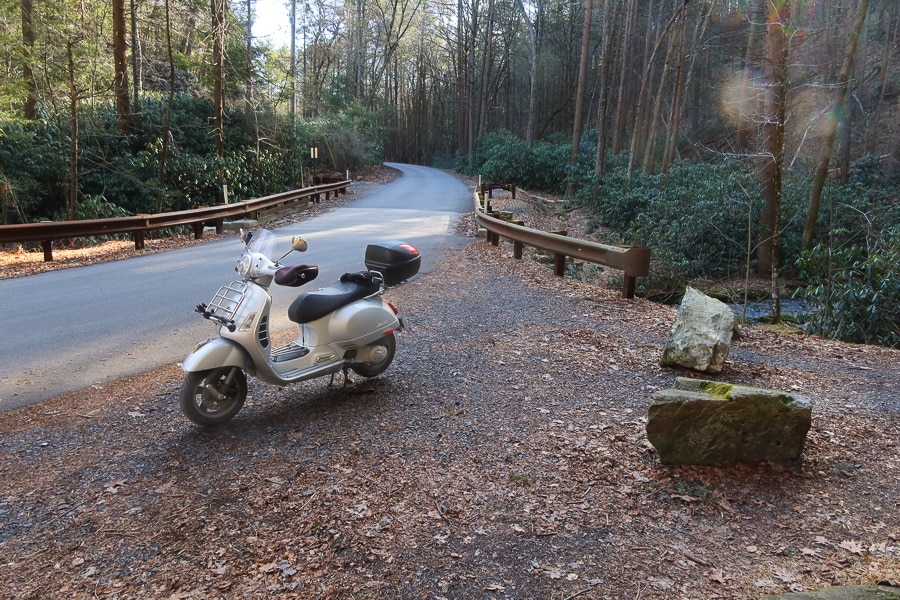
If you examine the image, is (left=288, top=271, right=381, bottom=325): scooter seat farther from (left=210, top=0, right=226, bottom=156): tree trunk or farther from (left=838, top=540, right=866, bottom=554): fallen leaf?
(left=210, top=0, right=226, bottom=156): tree trunk

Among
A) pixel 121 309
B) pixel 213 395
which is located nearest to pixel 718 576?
pixel 213 395

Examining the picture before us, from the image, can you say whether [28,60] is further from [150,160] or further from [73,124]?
[150,160]

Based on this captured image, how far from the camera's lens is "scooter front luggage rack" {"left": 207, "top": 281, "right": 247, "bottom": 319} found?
4.35m

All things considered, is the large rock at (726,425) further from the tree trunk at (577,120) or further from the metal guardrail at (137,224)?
the tree trunk at (577,120)

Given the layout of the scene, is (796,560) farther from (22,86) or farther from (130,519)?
(22,86)

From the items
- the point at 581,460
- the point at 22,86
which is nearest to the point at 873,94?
the point at 581,460

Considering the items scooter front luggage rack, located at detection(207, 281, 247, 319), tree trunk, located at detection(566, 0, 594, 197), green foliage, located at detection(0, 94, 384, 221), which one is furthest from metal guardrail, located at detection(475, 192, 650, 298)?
tree trunk, located at detection(566, 0, 594, 197)

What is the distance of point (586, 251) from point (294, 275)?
18.6 ft

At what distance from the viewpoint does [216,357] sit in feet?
13.8

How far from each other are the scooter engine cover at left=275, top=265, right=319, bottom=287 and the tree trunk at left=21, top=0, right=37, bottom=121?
46.7 feet

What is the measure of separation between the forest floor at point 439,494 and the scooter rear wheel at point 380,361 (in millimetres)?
193

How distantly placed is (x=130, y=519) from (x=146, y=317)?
183 inches

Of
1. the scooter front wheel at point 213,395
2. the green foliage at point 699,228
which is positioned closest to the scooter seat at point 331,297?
the scooter front wheel at point 213,395

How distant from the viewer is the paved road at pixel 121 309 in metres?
5.70
